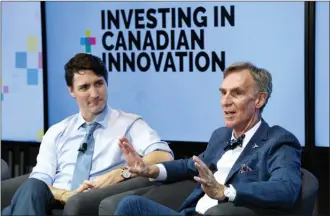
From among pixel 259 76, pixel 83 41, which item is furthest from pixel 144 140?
pixel 83 41

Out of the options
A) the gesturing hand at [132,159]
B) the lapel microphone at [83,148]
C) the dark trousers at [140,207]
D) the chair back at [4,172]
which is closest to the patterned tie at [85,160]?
the lapel microphone at [83,148]

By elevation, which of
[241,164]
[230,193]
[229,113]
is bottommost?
[230,193]

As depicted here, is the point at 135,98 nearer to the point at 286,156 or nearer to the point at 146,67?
the point at 146,67

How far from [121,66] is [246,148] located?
1.99 m

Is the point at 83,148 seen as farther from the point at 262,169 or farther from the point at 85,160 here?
the point at 262,169

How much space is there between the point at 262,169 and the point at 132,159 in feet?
2.64

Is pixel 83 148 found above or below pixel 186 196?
above

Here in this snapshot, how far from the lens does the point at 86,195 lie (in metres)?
4.45

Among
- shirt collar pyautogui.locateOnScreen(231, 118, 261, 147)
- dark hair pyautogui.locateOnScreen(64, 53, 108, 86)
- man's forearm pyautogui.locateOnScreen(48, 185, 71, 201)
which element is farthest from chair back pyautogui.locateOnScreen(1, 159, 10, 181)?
shirt collar pyautogui.locateOnScreen(231, 118, 261, 147)

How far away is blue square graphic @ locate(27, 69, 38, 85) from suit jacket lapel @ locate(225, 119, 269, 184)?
8.87 ft

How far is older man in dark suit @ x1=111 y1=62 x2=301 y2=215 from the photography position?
400 cm

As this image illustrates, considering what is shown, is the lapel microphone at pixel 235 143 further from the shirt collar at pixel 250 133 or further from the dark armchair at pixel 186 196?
the dark armchair at pixel 186 196

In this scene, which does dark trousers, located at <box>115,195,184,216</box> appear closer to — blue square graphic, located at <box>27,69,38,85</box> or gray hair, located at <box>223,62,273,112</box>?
gray hair, located at <box>223,62,273,112</box>

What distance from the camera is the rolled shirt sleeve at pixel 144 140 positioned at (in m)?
4.91
